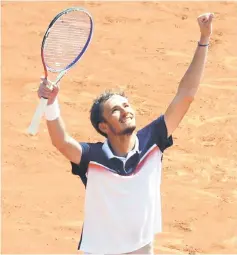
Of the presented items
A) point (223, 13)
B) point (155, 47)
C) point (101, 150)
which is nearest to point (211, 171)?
point (155, 47)

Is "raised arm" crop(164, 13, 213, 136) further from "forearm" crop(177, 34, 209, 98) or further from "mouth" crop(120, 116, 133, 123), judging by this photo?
"mouth" crop(120, 116, 133, 123)

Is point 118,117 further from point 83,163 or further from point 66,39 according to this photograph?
point 66,39

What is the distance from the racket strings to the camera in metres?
4.14

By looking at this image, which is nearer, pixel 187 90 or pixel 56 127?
pixel 56 127

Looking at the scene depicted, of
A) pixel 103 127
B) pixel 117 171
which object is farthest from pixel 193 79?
pixel 117 171

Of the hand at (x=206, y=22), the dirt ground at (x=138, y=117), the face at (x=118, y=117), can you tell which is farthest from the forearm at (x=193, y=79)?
the dirt ground at (x=138, y=117)

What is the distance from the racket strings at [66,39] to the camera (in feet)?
13.6

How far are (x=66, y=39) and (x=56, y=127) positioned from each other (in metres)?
0.80

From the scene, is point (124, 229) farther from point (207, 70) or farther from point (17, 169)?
point (207, 70)

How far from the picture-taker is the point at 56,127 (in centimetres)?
369

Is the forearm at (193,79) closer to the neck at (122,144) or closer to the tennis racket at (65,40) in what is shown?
the neck at (122,144)

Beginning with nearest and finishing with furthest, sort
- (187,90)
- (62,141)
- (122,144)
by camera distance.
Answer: (62,141) < (122,144) < (187,90)

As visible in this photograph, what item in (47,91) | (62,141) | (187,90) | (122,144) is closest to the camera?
(47,91)

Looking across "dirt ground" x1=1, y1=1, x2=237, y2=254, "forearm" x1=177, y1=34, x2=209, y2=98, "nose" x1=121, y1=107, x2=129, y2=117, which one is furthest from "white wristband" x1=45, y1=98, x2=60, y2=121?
"dirt ground" x1=1, y1=1, x2=237, y2=254
